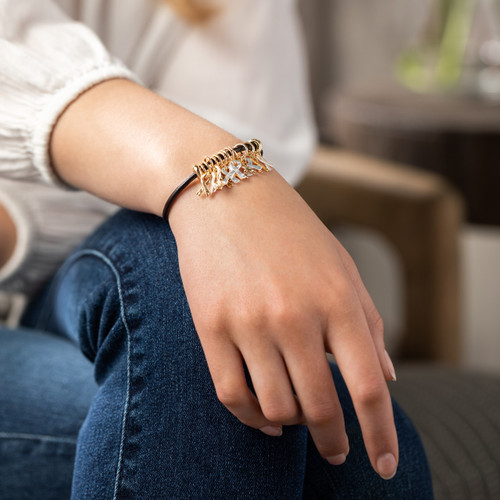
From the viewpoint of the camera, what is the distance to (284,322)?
34 centimetres

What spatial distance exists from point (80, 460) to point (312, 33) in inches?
96.1

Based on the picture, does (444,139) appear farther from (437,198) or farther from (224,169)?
(224,169)

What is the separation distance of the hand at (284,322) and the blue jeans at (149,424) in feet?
0.08

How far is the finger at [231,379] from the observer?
36cm

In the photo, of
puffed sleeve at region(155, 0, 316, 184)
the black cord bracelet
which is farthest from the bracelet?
puffed sleeve at region(155, 0, 316, 184)

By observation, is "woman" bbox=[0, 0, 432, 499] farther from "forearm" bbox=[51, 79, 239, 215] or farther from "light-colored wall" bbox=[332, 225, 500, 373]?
"light-colored wall" bbox=[332, 225, 500, 373]

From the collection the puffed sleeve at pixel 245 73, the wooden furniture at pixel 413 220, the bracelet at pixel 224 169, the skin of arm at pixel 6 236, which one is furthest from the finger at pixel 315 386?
the wooden furniture at pixel 413 220

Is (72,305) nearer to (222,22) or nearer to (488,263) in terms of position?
(222,22)

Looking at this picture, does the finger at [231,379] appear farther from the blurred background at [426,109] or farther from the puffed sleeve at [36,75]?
the blurred background at [426,109]

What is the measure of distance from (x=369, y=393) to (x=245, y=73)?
0.66 meters

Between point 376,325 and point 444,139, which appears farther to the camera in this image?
point 444,139

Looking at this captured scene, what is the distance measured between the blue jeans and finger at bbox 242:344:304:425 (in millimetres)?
39

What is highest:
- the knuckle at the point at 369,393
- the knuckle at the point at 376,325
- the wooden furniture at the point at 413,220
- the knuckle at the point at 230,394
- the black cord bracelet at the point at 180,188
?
the black cord bracelet at the point at 180,188

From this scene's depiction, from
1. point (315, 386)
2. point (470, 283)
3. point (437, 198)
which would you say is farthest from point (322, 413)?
point (470, 283)
